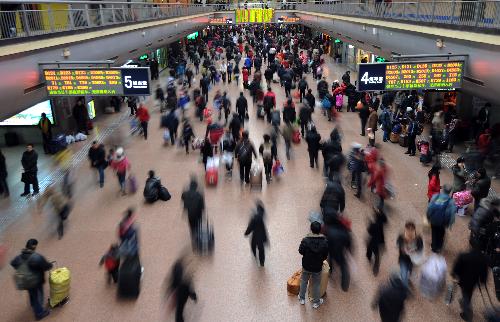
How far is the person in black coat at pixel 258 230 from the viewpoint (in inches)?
296

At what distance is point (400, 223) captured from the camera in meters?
9.78

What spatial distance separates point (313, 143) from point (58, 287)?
7813 mm

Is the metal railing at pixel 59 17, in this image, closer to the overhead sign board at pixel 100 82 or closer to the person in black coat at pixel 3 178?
the overhead sign board at pixel 100 82

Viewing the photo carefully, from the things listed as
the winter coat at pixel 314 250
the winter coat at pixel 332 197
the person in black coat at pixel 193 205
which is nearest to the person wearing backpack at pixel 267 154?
the winter coat at pixel 332 197

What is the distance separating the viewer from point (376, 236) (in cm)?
749

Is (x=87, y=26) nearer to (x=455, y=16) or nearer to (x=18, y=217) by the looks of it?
(x=18, y=217)

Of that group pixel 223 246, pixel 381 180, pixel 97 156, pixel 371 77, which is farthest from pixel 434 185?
pixel 97 156

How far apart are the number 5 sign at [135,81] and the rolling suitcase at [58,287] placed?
19.2ft

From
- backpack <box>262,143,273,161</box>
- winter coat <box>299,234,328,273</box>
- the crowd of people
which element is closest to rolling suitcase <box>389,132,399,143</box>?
the crowd of people

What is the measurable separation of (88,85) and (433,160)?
10282mm

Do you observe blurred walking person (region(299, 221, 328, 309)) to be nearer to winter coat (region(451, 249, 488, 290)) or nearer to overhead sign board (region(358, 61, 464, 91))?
winter coat (region(451, 249, 488, 290))

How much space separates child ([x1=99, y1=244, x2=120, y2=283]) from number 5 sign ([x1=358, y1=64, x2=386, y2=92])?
7.62m

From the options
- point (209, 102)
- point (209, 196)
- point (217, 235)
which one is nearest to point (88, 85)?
point (209, 196)

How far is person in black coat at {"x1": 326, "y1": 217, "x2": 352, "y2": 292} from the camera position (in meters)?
7.05
